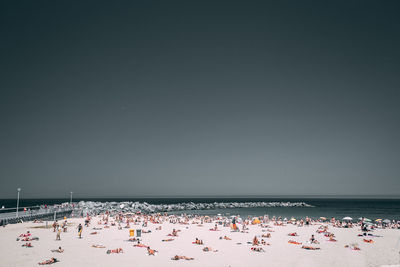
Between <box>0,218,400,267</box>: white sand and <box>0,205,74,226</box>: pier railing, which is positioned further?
<box>0,205,74,226</box>: pier railing

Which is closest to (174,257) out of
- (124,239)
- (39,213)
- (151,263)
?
(151,263)

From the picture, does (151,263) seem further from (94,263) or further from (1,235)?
(1,235)

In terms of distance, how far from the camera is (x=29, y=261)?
15125 mm

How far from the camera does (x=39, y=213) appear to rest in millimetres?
41375

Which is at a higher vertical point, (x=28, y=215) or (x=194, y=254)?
(x=28, y=215)

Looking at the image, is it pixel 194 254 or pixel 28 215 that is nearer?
pixel 194 254

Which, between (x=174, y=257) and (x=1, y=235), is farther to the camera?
(x=1, y=235)

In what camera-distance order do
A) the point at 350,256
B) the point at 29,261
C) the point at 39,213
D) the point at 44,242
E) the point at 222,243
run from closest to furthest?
1. the point at 29,261
2. the point at 350,256
3. the point at 44,242
4. the point at 222,243
5. the point at 39,213

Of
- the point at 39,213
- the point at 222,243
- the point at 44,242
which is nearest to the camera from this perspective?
the point at 44,242

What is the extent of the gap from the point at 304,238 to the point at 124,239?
57.8 ft

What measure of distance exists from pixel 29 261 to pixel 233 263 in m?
12.4

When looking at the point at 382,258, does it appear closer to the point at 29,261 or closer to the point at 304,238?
the point at 304,238

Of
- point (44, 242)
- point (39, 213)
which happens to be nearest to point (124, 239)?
point (44, 242)

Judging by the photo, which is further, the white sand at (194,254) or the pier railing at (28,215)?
the pier railing at (28,215)
